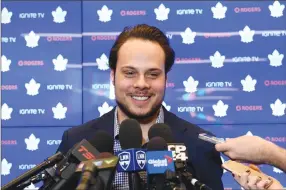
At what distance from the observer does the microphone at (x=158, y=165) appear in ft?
3.36

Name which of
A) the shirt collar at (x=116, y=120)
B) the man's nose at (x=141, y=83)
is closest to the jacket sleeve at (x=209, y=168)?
the shirt collar at (x=116, y=120)

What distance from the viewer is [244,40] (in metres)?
2.90

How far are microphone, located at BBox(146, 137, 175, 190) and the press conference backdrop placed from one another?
1854 mm

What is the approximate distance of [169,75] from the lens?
2902mm

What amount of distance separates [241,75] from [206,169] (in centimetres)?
146

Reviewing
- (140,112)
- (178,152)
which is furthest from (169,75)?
(178,152)

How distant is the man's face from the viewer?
5.01 ft

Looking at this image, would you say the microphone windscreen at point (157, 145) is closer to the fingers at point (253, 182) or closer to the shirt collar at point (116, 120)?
the fingers at point (253, 182)

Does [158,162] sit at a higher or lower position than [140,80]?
lower

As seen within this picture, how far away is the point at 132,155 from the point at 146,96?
504 mm

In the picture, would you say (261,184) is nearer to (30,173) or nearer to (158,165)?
(158,165)

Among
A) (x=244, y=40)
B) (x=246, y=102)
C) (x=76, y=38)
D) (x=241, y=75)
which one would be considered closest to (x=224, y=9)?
(x=244, y=40)

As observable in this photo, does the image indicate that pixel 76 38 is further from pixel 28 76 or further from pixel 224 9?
pixel 224 9

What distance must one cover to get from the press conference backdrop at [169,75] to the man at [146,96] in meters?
1.24
